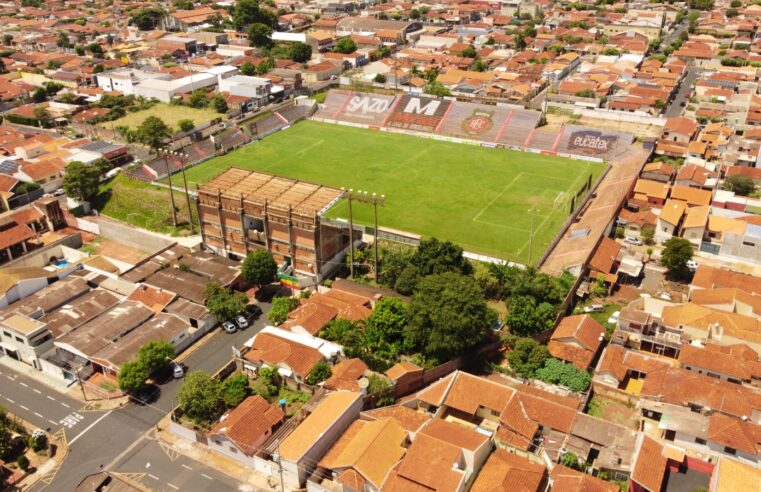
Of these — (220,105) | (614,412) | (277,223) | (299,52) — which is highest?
(277,223)

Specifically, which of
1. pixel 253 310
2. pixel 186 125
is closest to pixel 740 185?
pixel 253 310

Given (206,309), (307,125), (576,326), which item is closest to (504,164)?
(307,125)

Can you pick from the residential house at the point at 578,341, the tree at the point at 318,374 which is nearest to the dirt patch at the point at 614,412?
the residential house at the point at 578,341

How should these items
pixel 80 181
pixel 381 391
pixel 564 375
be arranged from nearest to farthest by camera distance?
pixel 381 391, pixel 564 375, pixel 80 181

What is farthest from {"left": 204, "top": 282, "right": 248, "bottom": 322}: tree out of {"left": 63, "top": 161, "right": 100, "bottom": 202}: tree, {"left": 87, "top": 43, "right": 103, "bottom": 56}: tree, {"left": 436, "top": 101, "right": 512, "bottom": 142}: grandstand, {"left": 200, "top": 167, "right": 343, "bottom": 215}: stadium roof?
{"left": 87, "top": 43, "right": 103, "bottom": 56}: tree

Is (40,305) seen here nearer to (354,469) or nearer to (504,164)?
(354,469)

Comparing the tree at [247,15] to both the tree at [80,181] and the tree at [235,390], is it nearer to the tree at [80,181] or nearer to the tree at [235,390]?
the tree at [80,181]

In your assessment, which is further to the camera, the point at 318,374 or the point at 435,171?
the point at 435,171

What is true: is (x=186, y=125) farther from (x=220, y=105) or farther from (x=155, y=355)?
(x=155, y=355)
